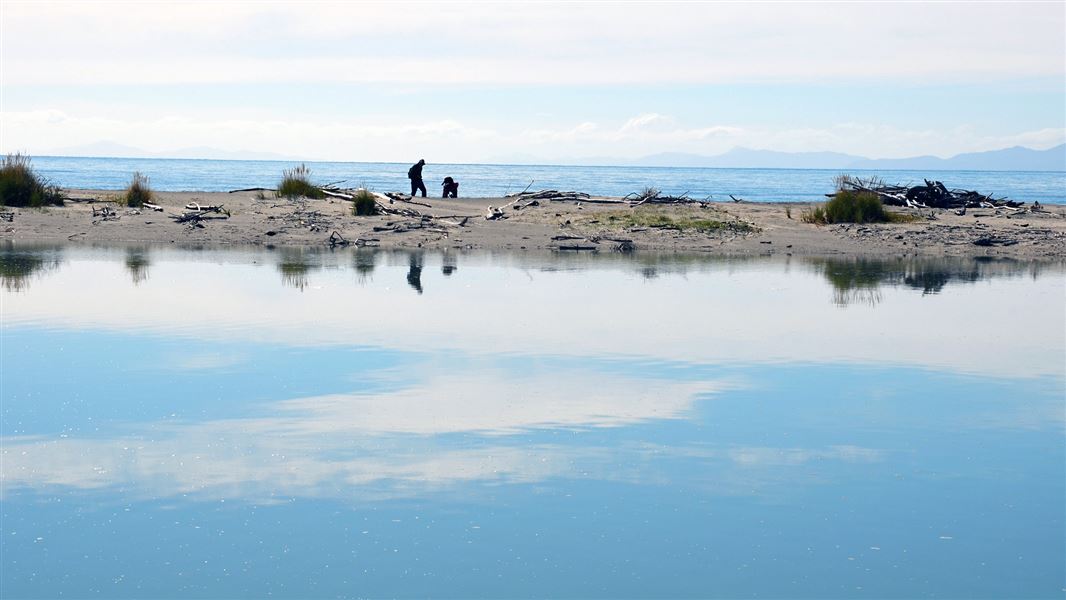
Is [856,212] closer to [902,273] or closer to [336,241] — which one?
[902,273]

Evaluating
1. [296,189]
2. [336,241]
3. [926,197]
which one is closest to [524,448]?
[336,241]

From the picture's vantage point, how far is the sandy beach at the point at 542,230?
2856cm

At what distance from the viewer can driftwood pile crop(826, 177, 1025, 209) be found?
3581 cm

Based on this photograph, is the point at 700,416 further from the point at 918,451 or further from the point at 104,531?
the point at 104,531

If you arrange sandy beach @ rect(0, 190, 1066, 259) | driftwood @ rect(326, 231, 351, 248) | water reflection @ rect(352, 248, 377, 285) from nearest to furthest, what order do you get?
water reflection @ rect(352, 248, 377, 285) → driftwood @ rect(326, 231, 351, 248) → sandy beach @ rect(0, 190, 1066, 259)

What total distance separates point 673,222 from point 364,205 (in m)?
7.89

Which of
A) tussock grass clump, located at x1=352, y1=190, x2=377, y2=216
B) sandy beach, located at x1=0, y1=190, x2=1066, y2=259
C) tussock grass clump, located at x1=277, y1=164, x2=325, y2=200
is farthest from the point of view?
tussock grass clump, located at x1=277, y1=164, x2=325, y2=200

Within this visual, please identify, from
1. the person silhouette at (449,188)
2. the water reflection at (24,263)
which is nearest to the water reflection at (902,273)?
the water reflection at (24,263)

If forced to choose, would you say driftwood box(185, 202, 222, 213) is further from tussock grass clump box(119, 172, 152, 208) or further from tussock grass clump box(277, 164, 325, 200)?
tussock grass clump box(277, 164, 325, 200)

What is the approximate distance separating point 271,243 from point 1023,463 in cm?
2150

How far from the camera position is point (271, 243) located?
93.0ft

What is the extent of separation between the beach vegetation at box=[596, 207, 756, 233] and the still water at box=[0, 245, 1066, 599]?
13.4 metres

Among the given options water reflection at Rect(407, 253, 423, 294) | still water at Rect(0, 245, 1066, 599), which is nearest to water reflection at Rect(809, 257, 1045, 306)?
still water at Rect(0, 245, 1066, 599)

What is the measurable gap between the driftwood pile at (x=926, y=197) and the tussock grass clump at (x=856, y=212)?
1845mm
